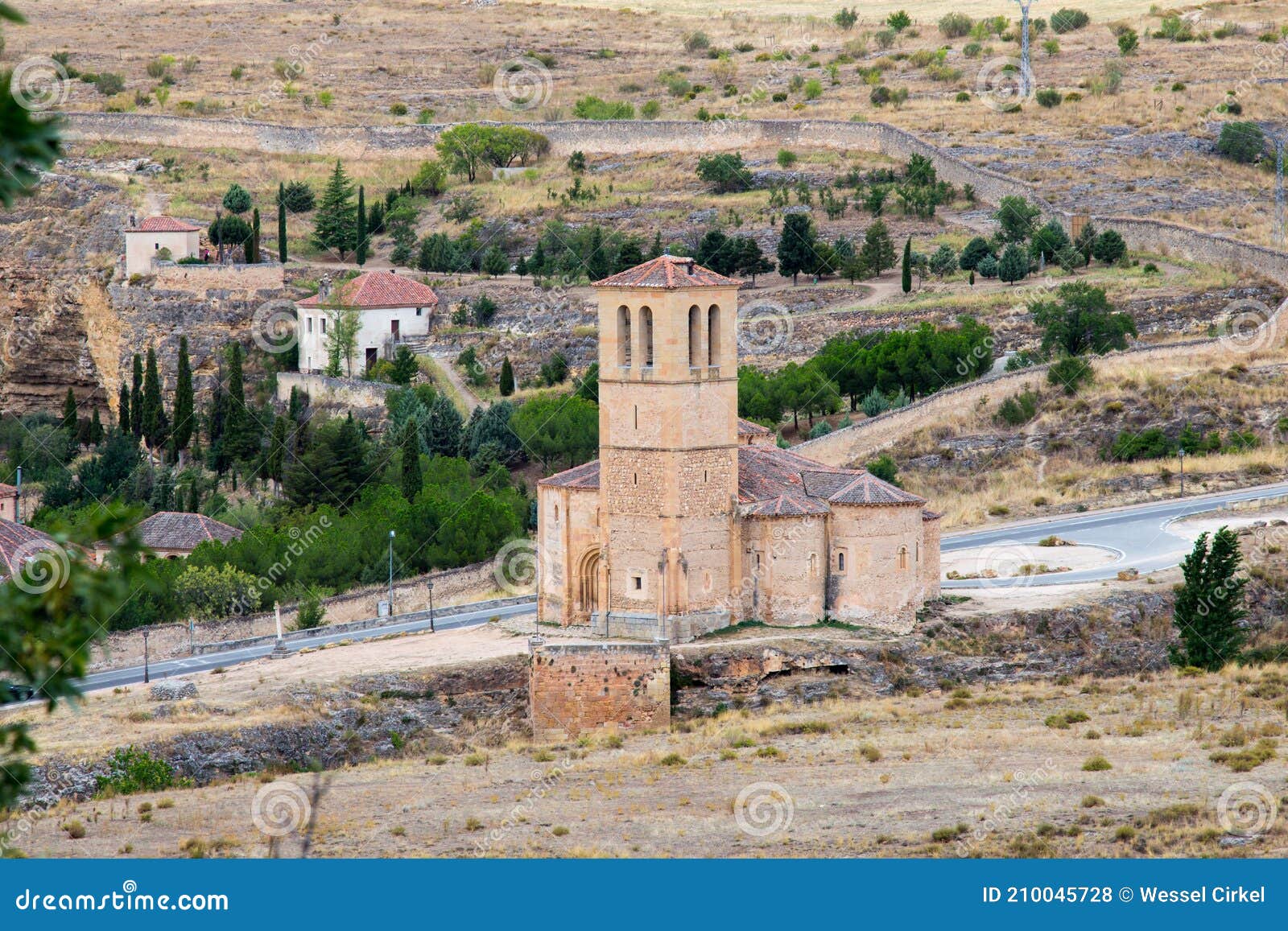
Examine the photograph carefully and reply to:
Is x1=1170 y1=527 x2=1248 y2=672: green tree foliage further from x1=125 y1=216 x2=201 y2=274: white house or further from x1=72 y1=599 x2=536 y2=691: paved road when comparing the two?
x1=125 y1=216 x2=201 y2=274: white house

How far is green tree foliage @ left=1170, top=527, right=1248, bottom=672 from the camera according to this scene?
3750 cm

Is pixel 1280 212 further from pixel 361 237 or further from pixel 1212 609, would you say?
pixel 1212 609

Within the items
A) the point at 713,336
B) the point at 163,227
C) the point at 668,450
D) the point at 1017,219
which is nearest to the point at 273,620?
the point at 668,450

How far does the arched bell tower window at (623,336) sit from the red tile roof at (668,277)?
0.53m

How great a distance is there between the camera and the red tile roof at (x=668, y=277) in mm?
36531

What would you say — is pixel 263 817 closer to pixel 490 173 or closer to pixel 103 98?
pixel 490 173

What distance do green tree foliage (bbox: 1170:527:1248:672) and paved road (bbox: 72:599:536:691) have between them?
39.6ft

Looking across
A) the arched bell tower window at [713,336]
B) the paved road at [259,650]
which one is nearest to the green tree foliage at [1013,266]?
the paved road at [259,650]

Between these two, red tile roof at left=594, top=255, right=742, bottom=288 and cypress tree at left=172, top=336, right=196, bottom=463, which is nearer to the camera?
red tile roof at left=594, top=255, right=742, bottom=288

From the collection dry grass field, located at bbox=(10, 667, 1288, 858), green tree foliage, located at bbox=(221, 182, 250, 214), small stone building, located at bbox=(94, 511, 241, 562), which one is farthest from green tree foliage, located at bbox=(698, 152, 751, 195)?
dry grass field, located at bbox=(10, 667, 1288, 858)

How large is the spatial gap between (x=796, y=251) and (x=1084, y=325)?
14.0m

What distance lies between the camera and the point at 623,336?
37188 mm

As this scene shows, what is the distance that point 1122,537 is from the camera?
47.3 metres

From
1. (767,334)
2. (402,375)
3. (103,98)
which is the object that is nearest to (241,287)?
(402,375)
